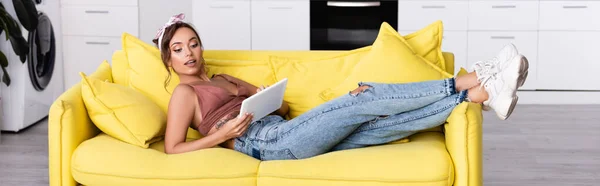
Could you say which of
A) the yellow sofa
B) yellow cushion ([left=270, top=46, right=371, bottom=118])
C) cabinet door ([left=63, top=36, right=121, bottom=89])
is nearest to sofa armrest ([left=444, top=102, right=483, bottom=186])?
the yellow sofa

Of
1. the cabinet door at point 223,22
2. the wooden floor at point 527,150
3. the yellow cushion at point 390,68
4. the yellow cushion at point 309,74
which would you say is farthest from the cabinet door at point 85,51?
the yellow cushion at point 390,68

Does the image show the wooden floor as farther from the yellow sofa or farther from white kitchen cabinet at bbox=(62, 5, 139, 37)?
the yellow sofa

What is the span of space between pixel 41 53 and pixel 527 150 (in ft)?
9.18

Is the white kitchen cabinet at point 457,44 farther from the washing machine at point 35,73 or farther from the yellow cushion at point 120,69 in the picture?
the yellow cushion at point 120,69

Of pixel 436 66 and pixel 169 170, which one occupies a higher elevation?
pixel 436 66

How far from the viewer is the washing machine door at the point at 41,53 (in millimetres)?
5027

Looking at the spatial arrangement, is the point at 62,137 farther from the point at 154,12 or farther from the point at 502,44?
the point at 502,44

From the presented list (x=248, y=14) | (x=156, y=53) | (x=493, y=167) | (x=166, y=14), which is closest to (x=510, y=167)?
(x=493, y=167)

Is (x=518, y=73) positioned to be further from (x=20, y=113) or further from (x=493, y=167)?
(x=20, y=113)

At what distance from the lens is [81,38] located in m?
5.73

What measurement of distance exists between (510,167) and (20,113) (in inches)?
104

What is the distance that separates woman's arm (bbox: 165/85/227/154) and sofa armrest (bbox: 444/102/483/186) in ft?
2.53

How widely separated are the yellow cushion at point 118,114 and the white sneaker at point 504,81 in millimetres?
1129

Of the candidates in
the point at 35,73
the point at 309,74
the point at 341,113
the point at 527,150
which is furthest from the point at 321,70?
the point at 35,73
